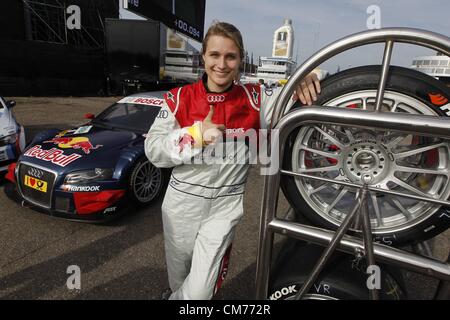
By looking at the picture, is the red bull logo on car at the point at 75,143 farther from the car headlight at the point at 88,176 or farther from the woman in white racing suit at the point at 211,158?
the woman in white racing suit at the point at 211,158

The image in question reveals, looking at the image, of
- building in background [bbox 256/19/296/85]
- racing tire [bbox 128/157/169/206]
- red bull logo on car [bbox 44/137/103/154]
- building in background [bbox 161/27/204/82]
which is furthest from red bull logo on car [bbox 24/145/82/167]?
building in background [bbox 256/19/296/85]

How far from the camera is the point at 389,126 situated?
3.06ft

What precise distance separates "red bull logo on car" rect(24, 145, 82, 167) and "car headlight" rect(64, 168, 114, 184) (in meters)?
0.17

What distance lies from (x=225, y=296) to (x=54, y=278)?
1.34 m

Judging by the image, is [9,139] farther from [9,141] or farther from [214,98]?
[214,98]

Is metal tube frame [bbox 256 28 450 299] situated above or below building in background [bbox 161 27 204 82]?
below

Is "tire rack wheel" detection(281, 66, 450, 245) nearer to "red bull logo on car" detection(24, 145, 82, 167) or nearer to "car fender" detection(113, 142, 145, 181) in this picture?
"car fender" detection(113, 142, 145, 181)

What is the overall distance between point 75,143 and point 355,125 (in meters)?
3.16

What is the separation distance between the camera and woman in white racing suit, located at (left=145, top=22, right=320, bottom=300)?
1.50 m

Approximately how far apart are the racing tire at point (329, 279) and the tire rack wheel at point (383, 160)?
0.72ft

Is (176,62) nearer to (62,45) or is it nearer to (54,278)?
(62,45)

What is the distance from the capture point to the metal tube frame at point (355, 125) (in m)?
0.92

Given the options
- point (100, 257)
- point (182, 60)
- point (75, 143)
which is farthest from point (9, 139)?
point (182, 60)
